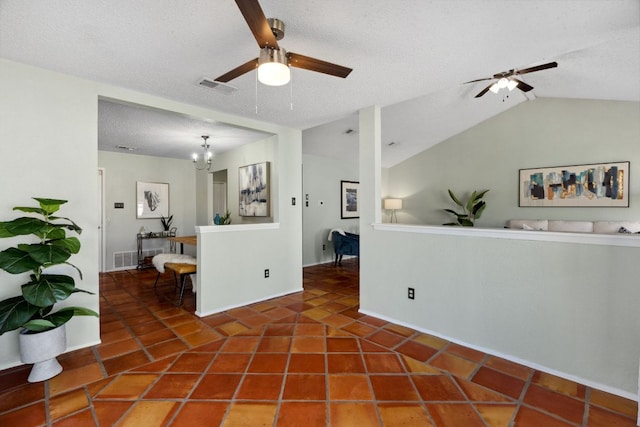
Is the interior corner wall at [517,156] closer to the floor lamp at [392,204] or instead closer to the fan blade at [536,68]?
the floor lamp at [392,204]

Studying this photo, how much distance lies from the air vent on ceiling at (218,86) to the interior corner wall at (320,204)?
9.69 feet

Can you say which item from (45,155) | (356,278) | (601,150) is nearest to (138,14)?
(45,155)

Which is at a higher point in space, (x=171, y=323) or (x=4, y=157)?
(x=4, y=157)

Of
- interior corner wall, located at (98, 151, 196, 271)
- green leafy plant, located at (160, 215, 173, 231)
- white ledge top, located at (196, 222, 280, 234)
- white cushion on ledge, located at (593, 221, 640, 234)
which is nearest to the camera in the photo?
white ledge top, located at (196, 222, 280, 234)

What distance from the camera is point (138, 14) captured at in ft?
5.51

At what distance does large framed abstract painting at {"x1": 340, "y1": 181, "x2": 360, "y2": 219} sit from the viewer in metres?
6.46

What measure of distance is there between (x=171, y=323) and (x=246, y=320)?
75 centimetres

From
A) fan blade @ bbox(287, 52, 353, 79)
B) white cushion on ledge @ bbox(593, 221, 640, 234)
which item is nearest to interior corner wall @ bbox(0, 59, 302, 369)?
fan blade @ bbox(287, 52, 353, 79)

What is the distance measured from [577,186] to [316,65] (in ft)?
17.0

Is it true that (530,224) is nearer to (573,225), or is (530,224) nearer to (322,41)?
(573,225)

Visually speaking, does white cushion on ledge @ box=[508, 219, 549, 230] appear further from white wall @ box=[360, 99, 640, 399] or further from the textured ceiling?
the textured ceiling

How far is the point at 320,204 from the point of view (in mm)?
6012

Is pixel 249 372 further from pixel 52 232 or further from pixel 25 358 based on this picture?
pixel 52 232

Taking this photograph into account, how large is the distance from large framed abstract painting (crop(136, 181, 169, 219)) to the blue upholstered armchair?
3533 mm
